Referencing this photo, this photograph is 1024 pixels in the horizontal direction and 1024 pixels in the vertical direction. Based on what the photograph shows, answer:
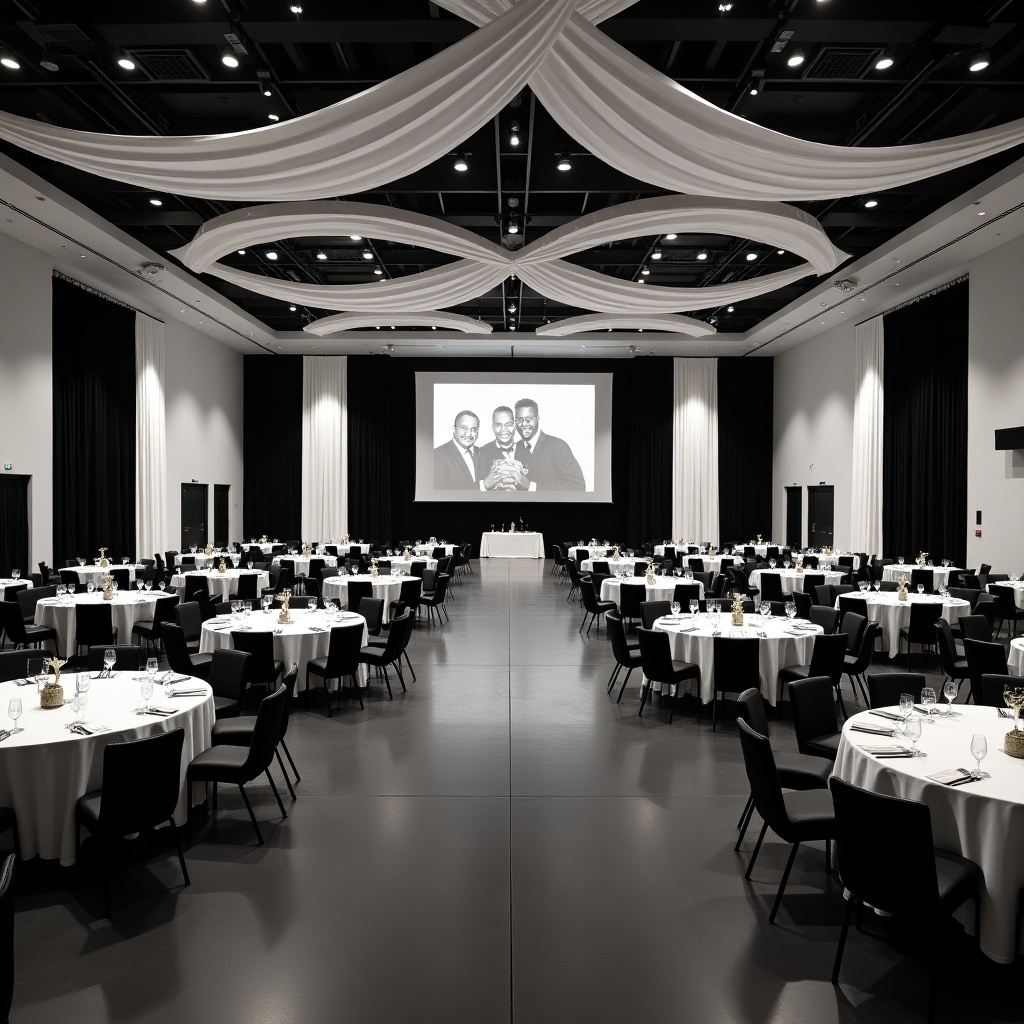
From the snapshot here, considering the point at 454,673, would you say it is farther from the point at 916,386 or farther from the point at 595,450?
the point at 595,450

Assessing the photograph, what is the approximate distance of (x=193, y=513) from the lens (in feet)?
64.4

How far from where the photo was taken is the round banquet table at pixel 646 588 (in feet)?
36.1

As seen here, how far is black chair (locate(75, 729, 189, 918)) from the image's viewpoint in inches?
142

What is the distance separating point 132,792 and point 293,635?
3293 millimetres

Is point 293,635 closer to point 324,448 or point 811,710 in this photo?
point 811,710

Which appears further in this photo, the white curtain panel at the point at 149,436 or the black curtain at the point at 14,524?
the white curtain panel at the point at 149,436

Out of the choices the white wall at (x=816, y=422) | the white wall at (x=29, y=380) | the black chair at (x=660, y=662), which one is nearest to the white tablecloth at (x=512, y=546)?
the white wall at (x=816, y=422)

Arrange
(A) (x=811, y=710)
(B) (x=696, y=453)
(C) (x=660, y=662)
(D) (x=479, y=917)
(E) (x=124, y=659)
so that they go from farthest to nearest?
(B) (x=696, y=453) → (C) (x=660, y=662) → (E) (x=124, y=659) → (A) (x=811, y=710) → (D) (x=479, y=917)

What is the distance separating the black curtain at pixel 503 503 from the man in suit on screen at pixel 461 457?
62.5 inches

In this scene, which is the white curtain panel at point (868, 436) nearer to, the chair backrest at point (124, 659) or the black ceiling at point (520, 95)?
the black ceiling at point (520, 95)

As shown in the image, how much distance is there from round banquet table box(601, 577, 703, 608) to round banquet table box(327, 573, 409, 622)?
326 centimetres

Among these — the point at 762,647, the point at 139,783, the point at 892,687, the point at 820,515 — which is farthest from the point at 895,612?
the point at 820,515

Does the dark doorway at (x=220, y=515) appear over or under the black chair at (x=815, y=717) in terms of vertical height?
over

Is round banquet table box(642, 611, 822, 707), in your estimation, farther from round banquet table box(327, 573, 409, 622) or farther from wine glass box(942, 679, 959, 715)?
round banquet table box(327, 573, 409, 622)
